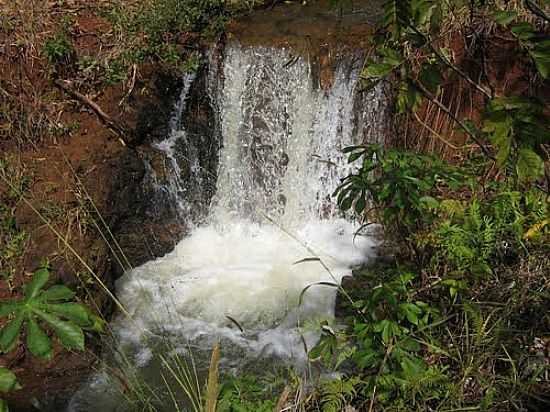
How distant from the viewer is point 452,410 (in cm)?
196

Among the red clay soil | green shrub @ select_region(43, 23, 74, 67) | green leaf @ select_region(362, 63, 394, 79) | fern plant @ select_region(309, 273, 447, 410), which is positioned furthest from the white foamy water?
green leaf @ select_region(362, 63, 394, 79)

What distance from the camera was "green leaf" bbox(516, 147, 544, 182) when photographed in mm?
1388

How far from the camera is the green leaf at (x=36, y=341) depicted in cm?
140

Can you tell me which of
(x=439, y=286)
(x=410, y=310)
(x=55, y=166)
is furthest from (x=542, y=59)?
(x=55, y=166)

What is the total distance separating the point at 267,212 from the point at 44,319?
15.2 ft

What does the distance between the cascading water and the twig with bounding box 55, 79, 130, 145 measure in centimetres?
48

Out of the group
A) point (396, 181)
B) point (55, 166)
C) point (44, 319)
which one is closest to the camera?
point (44, 319)

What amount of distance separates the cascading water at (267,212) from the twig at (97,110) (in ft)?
1.59

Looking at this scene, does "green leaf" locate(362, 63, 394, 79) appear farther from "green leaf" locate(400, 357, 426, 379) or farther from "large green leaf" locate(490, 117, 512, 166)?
"green leaf" locate(400, 357, 426, 379)

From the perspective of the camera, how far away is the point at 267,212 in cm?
604

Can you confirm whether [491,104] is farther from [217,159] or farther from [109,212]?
[217,159]

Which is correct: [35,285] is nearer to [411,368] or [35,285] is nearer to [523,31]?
[411,368]

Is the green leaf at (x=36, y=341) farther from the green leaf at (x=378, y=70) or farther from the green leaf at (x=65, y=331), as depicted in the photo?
the green leaf at (x=378, y=70)

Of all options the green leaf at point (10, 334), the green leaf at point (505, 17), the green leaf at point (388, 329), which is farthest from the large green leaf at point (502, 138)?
the green leaf at point (10, 334)
